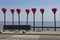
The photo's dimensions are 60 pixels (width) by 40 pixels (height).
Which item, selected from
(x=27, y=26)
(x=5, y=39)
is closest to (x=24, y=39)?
(x=5, y=39)

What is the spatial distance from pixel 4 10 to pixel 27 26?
336cm

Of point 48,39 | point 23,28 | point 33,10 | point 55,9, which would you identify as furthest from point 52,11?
point 48,39

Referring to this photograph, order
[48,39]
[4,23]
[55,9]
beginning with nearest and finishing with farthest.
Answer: [48,39] → [55,9] → [4,23]

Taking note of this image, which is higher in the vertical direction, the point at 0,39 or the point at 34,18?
the point at 34,18

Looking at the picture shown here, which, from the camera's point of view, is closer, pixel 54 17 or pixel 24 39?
pixel 24 39

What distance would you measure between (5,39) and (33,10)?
8612 millimetres

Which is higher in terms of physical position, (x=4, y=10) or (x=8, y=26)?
(x=4, y=10)

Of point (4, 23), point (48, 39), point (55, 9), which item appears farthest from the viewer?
point (4, 23)

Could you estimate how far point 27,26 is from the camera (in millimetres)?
23984

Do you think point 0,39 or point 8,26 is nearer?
point 0,39

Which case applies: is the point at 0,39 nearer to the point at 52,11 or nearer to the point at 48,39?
the point at 48,39

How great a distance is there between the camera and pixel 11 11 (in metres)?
25.1

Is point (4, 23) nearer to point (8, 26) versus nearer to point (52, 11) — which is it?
point (8, 26)

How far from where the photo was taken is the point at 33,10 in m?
24.6
